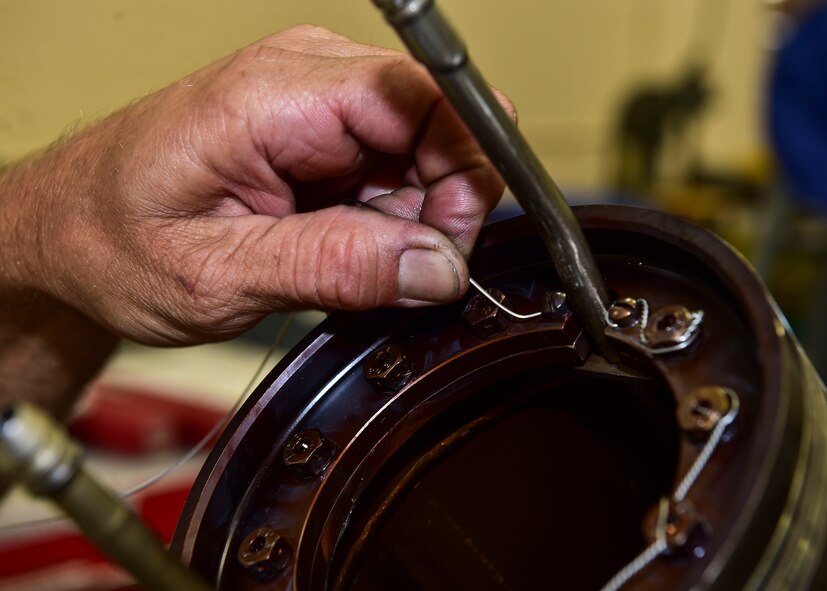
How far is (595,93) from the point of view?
3238 millimetres

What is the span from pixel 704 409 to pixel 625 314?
100 millimetres

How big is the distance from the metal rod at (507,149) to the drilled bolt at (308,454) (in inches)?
8.3

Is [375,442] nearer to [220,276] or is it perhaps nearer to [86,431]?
[220,276]

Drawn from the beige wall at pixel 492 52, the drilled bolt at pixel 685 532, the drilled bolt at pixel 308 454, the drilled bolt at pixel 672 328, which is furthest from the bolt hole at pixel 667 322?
the beige wall at pixel 492 52

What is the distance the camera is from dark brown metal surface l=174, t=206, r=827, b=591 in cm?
57

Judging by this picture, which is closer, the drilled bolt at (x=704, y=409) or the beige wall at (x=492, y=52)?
the drilled bolt at (x=704, y=409)

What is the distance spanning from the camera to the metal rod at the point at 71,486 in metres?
0.33

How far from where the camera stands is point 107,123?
2.28 feet

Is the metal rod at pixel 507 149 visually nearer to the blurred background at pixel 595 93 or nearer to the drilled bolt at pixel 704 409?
the drilled bolt at pixel 704 409

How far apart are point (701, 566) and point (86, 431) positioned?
1440mm

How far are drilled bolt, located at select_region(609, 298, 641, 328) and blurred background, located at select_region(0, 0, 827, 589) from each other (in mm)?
320

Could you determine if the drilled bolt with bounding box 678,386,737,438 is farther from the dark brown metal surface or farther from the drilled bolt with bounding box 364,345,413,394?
the drilled bolt with bounding box 364,345,413,394

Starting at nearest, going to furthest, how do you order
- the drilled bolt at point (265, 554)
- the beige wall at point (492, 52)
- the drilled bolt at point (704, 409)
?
1. the drilled bolt at point (704, 409)
2. the drilled bolt at point (265, 554)
3. the beige wall at point (492, 52)

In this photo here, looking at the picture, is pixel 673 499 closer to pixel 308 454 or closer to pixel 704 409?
pixel 704 409
